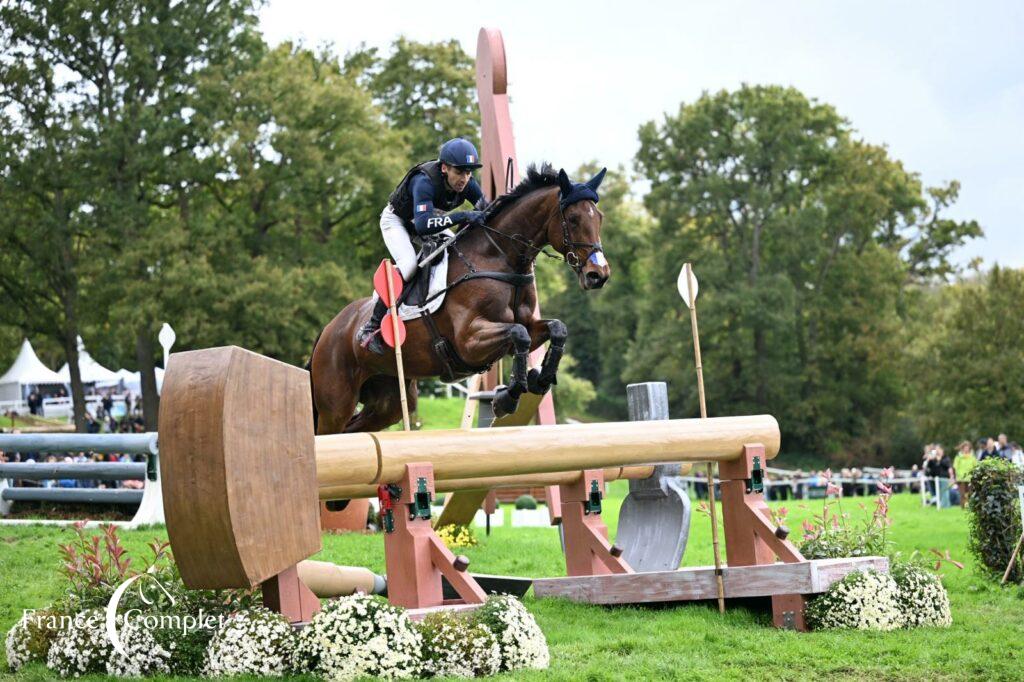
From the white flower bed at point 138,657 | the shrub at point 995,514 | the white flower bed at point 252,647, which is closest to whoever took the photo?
the white flower bed at point 252,647

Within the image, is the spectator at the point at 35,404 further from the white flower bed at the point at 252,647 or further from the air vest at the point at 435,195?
the white flower bed at the point at 252,647

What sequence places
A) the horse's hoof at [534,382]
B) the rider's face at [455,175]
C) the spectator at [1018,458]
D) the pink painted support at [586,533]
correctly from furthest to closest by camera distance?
the spectator at [1018,458], the pink painted support at [586,533], the rider's face at [455,175], the horse's hoof at [534,382]

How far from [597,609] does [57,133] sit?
71.9 ft

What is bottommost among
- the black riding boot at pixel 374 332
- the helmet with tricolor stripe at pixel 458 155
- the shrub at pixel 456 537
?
the shrub at pixel 456 537

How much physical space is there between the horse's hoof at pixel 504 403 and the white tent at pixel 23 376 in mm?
28561

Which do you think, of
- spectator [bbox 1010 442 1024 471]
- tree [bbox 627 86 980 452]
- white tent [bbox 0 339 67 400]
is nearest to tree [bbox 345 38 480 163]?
tree [bbox 627 86 980 452]

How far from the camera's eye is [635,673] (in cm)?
583

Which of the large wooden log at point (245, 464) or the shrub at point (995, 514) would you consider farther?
the shrub at point (995, 514)

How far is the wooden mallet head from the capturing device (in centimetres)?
522

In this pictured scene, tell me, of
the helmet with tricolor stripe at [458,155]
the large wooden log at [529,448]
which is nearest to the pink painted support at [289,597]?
the large wooden log at [529,448]

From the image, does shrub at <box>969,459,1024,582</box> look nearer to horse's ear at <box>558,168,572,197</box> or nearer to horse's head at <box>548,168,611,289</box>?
horse's head at <box>548,168,611,289</box>

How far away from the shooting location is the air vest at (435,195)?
24.5 ft

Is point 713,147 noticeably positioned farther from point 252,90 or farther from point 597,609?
point 597,609

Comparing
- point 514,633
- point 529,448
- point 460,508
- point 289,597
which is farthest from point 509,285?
point 460,508
